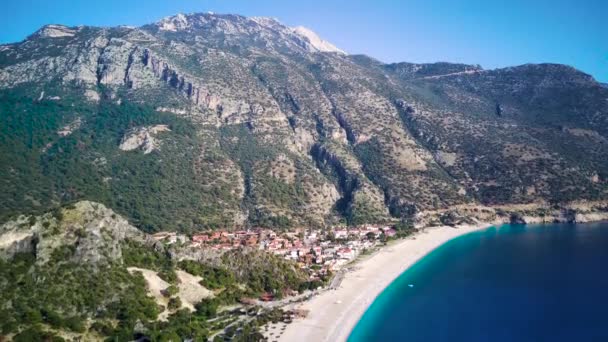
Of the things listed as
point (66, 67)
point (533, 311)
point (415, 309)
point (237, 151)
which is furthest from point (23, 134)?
point (533, 311)

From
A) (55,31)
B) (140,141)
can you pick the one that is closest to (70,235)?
(140,141)

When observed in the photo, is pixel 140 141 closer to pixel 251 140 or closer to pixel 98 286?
pixel 251 140

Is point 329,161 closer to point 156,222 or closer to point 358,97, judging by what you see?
point 358,97

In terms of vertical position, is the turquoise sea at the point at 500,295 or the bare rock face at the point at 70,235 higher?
the bare rock face at the point at 70,235

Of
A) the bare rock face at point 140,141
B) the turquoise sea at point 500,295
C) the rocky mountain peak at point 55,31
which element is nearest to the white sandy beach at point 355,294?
the turquoise sea at point 500,295

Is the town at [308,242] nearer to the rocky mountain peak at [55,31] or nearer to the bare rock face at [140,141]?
the bare rock face at [140,141]
